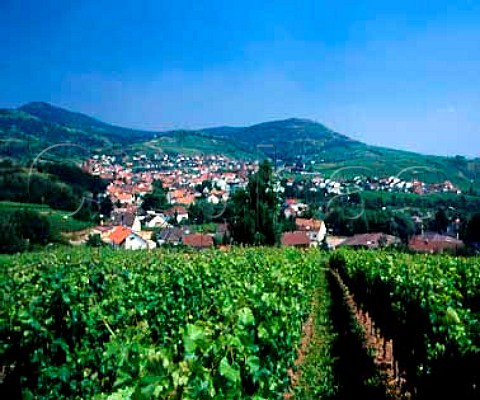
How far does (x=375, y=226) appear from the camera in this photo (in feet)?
280

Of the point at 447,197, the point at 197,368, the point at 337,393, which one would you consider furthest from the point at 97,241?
the point at 447,197

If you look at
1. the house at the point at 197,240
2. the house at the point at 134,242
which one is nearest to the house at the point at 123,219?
the house at the point at 134,242

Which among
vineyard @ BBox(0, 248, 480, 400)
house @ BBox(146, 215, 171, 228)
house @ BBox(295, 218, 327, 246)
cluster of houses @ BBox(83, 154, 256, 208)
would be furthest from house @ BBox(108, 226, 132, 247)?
vineyard @ BBox(0, 248, 480, 400)

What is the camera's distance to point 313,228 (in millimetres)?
90125

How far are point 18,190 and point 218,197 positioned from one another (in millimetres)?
60235

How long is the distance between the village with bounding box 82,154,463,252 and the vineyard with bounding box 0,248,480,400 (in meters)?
40.1

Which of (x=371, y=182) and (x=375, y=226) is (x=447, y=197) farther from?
(x=375, y=226)

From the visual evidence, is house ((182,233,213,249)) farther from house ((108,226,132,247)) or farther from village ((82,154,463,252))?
house ((108,226,132,247))

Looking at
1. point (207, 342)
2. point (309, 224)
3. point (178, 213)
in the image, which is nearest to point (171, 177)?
point (178, 213)

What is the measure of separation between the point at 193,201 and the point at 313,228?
3767 centimetres

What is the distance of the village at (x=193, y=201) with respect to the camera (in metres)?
68.2

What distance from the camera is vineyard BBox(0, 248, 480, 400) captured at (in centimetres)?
394

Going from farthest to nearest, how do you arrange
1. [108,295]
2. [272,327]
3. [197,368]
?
[108,295]
[272,327]
[197,368]

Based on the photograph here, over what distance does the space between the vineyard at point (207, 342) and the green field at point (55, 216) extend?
55597 millimetres
